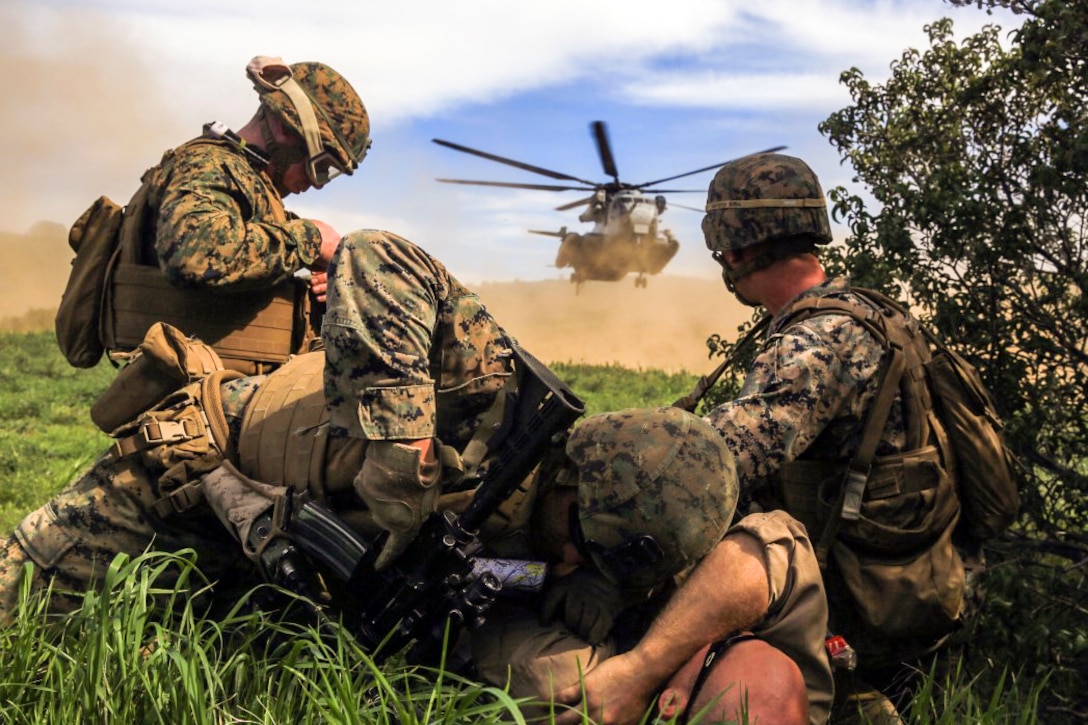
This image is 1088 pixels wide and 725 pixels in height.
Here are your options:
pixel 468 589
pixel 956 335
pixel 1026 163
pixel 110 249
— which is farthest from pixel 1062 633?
pixel 110 249

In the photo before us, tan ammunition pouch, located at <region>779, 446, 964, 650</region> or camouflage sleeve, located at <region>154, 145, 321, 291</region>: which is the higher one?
camouflage sleeve, located at <region>154, 145, 321, 291</region>

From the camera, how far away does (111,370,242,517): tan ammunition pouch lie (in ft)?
11.7

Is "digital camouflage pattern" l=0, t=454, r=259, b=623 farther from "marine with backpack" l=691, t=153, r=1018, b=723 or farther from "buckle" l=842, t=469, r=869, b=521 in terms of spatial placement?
"buckle" l=842, t=469, r=869, b=521

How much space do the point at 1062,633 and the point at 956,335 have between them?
1.23 m

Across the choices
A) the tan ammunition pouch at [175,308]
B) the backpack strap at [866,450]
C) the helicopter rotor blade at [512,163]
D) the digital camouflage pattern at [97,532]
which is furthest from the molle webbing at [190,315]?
the helicopter rotor blade at [512,163]

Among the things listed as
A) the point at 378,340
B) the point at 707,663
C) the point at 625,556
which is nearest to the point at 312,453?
the point at 378,340

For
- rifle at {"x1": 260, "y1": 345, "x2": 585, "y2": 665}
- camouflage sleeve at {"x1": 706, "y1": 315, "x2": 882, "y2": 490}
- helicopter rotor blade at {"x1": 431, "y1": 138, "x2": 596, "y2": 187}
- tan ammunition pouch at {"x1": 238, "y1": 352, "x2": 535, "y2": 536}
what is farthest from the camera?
helicopter rotor blade at {"x1": 431, "y1": 138, "x2": 596, "y2": 187}

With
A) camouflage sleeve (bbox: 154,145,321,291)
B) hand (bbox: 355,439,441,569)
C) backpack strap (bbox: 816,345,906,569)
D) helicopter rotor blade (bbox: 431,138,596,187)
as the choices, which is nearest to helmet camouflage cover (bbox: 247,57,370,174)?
camouflage sleeve (bbox: 154,145,321,291)

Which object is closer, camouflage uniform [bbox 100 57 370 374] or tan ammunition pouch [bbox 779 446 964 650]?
tan ammunition pouch [bbox 779 446 964 650]

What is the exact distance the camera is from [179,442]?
3.60m

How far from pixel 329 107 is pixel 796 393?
98.6 inches

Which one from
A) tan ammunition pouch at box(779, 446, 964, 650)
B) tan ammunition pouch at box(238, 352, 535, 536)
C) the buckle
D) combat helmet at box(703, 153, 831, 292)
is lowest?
tan ammunition pouch at box(779, 446, 964, 650)

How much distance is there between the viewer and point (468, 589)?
9.87 feet

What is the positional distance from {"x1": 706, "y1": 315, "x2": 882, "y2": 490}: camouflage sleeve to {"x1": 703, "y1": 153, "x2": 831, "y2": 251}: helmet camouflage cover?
0.38 meters
